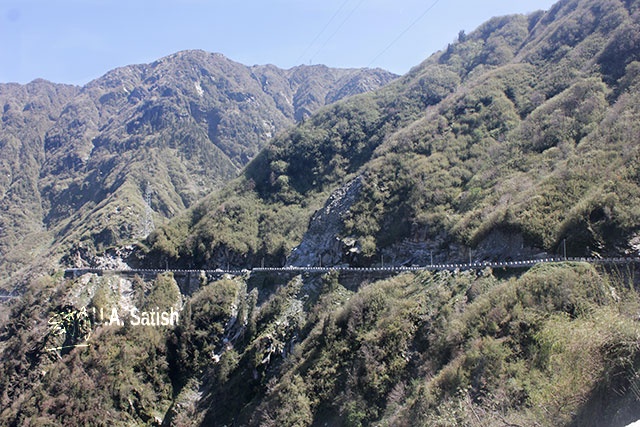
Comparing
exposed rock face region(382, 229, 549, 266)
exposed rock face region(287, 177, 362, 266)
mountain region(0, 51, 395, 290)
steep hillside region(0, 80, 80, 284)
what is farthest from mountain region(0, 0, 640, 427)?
steep hillside region(0, 80, 80, 284)

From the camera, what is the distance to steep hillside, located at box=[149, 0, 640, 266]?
25391mm

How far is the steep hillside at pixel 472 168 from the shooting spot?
2539 cm

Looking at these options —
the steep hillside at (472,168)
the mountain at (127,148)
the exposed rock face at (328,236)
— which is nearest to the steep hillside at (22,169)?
the mountain at (127,148)

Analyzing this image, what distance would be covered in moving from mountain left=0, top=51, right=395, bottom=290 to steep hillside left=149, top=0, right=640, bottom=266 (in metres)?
21.8

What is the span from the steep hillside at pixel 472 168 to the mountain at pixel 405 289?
199 millimetres

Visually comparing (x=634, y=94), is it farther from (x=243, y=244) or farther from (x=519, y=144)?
(x=243, y=244)

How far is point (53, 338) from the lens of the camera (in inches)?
1537

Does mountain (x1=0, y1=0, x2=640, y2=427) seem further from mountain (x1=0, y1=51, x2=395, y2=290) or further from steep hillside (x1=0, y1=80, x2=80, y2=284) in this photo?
steep hillside (x1=0, y1=80, x2=80, y2=284)

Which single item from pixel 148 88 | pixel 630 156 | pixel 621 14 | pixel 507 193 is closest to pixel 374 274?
pixel 507 193

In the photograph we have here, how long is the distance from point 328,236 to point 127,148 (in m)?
111

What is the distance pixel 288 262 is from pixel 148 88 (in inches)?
6633

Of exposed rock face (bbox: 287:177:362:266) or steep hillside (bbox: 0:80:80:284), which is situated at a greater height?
steep hillside (bbox: 0:80:80:284)

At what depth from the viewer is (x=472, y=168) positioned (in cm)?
4053

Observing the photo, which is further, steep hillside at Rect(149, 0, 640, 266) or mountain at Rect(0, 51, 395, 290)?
mountain at Rect(0, 51, 395, 290)
